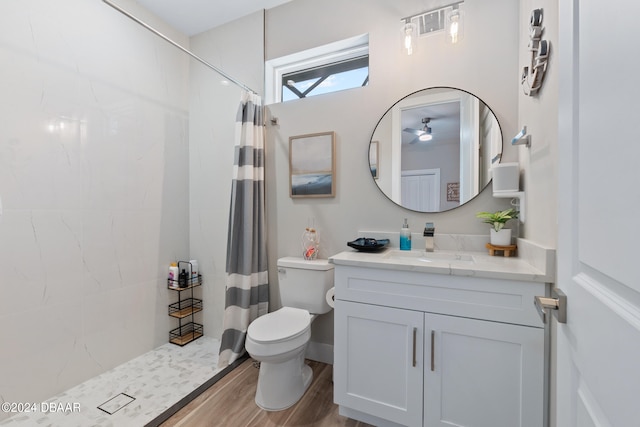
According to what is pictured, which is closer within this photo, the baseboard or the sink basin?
the sink basin

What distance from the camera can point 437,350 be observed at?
1.29 meters

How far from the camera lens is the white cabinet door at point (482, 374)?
1.12m

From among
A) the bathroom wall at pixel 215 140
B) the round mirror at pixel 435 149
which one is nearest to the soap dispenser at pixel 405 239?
the round mirror at pixel 435 149

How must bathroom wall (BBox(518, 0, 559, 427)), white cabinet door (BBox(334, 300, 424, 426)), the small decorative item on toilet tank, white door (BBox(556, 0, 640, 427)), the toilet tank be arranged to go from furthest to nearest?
the small decorative item on toilet tank < the toilet tank < white cabinet door (BBox(334, 300, 424, 426)) < bathroom wall (BBox(518, 0, 559, 427)) < white door (BBox(556, 0, 640, 427))

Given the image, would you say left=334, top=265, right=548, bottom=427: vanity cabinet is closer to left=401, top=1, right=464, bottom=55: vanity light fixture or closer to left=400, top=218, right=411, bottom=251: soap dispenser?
left=400, top=218, right=411, bottom=251: soap dispenser

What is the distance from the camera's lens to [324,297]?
192cm

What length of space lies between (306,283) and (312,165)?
90 centimetres

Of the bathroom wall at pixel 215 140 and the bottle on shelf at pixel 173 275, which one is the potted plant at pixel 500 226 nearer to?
the bathroom wall at pixel 215 140

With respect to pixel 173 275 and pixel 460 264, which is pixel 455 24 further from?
pixel 173 275

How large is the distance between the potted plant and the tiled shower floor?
204 centimetres

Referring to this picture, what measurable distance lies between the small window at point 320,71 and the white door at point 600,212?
67.2 inches

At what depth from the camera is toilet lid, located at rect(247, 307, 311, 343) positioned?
1577 mm

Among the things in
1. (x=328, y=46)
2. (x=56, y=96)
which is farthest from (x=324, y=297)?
(x=56, y=96)

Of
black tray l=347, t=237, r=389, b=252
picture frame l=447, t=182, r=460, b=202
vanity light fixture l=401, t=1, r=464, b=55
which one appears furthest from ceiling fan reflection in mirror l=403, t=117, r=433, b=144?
black tray l=347, t=237, r=389, b=252
